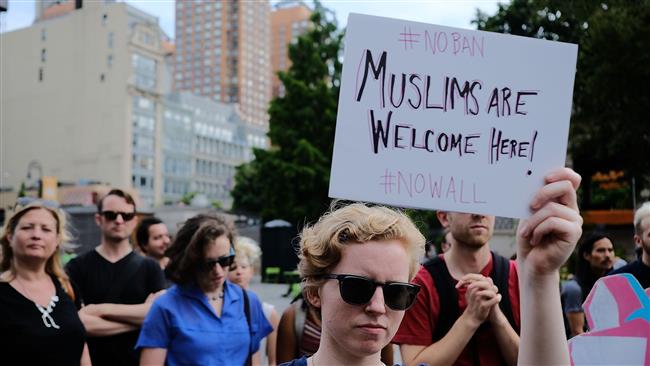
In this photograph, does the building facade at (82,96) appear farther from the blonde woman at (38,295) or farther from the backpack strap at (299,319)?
the backpack strap at (299,319)

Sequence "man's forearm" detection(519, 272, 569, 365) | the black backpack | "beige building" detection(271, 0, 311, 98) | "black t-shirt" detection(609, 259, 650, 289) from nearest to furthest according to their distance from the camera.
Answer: "man's forearm" detection(519, 272, 569, 365)
the black backpack
"black t-shirt" detection(609, 259, 650, 289)
"beige building" detection(271, 0, 311, 98)

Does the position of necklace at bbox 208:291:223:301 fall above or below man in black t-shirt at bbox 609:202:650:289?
below

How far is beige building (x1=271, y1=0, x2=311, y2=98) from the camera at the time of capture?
486ft

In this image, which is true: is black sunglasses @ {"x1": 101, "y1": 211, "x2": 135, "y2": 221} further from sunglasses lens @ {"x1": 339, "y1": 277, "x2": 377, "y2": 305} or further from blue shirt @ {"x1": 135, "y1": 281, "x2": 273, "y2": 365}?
sunglasses lens @ {"x1": 339, "y1": 277, "x2": 377, "y2": 305}

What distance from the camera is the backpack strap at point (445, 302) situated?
8.97ft

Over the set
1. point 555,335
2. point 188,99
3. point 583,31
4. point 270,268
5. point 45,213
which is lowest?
point 270,268

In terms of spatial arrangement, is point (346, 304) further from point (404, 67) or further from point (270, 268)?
point (270, 268)

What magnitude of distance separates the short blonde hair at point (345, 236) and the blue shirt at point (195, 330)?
5.32 ft

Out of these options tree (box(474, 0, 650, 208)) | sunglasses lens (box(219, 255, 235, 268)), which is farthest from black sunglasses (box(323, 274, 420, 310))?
tree (box(474, 0, 650, 208))

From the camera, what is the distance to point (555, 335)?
162 cm

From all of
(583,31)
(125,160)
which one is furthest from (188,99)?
(583,31)

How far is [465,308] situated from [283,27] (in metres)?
154

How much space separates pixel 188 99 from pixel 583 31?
78438 millimetres

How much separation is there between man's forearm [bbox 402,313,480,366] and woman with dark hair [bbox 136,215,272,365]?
124 centimetres
